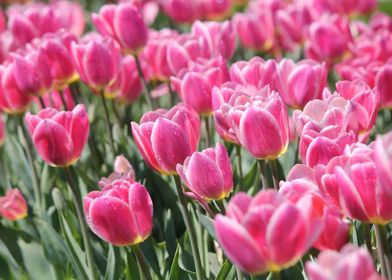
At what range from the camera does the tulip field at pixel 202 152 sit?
1207 mm

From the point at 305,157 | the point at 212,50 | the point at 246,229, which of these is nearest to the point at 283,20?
the point at 212,50

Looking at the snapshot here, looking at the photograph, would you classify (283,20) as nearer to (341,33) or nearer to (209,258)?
(341,33)

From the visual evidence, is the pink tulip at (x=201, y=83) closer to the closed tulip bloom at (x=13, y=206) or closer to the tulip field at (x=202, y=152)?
the tulip field at (x=202, y=152)

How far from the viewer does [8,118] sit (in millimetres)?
3158

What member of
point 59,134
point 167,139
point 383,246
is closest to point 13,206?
point 59,134

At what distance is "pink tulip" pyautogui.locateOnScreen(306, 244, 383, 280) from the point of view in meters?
0.96

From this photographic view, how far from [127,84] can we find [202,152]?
3.83 feet

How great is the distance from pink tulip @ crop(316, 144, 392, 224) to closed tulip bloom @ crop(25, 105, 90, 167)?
2.53 ft

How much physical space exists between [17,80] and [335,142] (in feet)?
3.82

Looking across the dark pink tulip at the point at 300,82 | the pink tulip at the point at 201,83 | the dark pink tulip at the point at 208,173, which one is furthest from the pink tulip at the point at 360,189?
the pink tulip at the point at 201,83

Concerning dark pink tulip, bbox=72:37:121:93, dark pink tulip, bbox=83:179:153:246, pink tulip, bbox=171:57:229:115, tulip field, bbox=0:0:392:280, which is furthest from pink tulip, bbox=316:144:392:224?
dark pink tulip, bbox=72:37:121:93

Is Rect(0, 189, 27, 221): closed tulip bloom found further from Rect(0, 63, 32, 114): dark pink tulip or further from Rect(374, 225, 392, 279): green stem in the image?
Rect(374, 225, 392, 279): green stem

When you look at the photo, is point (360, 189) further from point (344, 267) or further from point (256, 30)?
point (256, 30)

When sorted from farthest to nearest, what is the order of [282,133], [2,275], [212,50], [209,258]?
1. [212,50]
2. [2,275]
3. [209,258]
4. [282,133]
